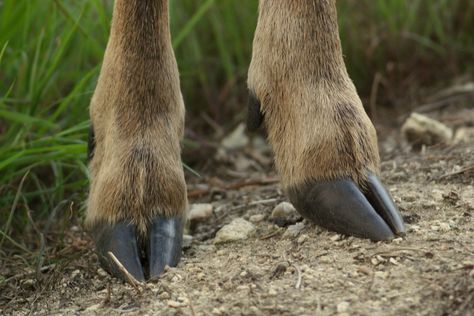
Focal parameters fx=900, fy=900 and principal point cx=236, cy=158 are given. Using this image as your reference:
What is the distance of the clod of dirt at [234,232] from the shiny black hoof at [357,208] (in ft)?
1.12

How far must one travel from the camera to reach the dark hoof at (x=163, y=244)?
242 centimetres

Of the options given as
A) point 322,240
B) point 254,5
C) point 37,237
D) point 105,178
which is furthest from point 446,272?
point 254,5

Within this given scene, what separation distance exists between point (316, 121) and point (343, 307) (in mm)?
609

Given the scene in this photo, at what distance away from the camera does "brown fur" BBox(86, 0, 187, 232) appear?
2520mm

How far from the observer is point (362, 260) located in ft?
7.45

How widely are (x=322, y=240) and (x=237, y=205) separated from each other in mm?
806

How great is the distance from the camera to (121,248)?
2.46 meters

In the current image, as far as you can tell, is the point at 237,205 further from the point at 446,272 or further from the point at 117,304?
the point at 446,272

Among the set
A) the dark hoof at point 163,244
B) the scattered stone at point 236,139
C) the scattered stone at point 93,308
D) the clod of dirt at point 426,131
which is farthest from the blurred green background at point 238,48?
the scattered stone at point 93,308

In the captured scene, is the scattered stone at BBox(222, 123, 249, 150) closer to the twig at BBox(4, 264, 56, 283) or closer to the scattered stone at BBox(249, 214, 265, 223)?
the scattered stone at BBox(249, 214, 265, 223)

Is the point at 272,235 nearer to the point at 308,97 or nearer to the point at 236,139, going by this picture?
the point at 308,97

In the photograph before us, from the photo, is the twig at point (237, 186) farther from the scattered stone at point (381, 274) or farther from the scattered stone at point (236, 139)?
the scattered stone at point (381, 274)

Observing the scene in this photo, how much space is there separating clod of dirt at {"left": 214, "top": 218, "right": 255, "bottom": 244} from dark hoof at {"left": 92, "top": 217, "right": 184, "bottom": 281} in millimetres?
205

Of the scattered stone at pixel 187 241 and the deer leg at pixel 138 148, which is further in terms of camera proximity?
the scattered stone at pixel 187 241
